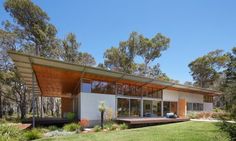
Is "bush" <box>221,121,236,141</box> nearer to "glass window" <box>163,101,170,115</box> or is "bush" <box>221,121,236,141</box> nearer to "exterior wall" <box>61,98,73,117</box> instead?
"glass window" <box>163,101,170,115</box>

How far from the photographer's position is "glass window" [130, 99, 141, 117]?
2030cm

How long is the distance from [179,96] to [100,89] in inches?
519

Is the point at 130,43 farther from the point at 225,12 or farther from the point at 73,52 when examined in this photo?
the point at 225,12

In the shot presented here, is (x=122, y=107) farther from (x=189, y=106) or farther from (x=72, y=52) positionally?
(x=72, y=52)

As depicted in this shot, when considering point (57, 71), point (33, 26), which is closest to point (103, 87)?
point (57, 71)

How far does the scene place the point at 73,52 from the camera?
110 ft

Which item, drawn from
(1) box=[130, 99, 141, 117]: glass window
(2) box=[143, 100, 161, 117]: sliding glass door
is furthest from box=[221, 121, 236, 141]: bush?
(2) box=[143, 100, 161, 117]: sliding glass door

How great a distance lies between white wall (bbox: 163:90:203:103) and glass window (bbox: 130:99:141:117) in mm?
4545

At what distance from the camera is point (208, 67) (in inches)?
1652

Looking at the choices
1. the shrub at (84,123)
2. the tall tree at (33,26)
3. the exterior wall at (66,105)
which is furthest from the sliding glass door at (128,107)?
the tall tree at (33,26)

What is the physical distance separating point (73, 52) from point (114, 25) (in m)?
11.2

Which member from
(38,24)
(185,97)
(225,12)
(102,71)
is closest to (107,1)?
(102,71)

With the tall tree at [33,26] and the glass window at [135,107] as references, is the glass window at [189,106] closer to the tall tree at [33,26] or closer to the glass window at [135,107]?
the glass window at [135,107]

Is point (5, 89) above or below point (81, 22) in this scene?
below
